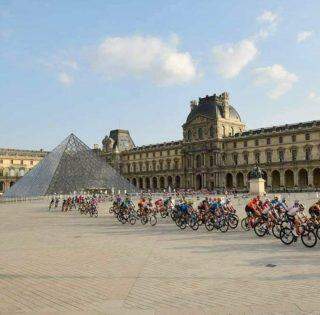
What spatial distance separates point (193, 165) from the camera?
91125 millimetres

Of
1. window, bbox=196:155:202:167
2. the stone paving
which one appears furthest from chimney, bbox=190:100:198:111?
the stone paving

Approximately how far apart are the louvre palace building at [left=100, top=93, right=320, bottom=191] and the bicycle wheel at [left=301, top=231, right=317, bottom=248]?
60019 millimetres

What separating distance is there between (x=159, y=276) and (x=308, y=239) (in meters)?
5.92

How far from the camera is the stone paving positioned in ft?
25.6

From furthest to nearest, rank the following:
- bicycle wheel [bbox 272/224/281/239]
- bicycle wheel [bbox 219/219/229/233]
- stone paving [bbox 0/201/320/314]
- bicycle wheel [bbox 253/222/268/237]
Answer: bicycle wheel [bbox 219/219/229/233] → bicycle wheel [bbox 253/222/268/237] → bicycle wheel [bbox 272/224/281/239] → stone paving [bbox 0/201/320/314]

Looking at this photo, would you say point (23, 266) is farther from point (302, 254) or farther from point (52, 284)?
point (302, 254)

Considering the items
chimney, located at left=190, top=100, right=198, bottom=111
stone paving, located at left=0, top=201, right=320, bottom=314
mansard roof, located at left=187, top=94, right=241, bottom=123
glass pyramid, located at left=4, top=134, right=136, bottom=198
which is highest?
chimney, located at left=190, top=100, right=198, bottom=111

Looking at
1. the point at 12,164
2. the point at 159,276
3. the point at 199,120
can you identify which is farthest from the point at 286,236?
the point at 12,164

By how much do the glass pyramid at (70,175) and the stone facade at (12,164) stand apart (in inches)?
2131

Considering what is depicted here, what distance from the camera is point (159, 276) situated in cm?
1006

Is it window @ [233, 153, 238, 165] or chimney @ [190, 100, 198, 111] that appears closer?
window @ [233, 153, 238, 165]

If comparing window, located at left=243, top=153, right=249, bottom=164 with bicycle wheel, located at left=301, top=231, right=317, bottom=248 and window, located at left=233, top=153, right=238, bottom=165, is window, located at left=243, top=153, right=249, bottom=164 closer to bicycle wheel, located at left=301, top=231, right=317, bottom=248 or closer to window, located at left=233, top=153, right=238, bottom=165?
window, located at left=233, top=153, right=238, bottom=165

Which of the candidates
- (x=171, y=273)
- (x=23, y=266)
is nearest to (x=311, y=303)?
(x=171, y=273)

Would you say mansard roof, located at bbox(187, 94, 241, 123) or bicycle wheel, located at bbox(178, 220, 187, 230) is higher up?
mansard roof, located at bbox(187, 94, 241, 123)
